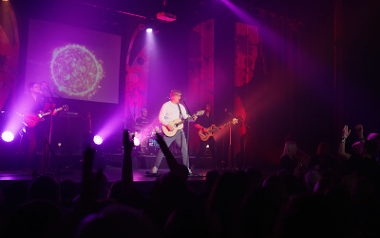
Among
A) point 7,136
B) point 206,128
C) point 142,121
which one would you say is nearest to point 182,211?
point 7,136

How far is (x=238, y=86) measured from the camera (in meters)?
9.81

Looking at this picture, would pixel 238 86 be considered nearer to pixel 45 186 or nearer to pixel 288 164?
pixel 288 164

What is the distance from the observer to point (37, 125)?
7.20 m

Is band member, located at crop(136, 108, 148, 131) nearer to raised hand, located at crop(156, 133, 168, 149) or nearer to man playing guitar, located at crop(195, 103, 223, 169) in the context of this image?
man playing guitar, located at crop(195, 103, 223, 169)

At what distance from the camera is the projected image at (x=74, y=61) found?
945 cm

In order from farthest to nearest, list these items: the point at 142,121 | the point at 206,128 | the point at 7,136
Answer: the point at 142,121, the point at 206,128, the point at 7,136

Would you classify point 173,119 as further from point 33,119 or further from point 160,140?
point 160,140

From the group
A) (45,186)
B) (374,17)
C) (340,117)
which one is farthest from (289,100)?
(45,186)

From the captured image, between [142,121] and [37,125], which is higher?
[142,121]

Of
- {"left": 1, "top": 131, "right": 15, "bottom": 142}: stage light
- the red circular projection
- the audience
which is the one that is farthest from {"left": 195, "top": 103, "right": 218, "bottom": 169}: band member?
the audience

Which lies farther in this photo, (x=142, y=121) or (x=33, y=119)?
(x=142, y=121)

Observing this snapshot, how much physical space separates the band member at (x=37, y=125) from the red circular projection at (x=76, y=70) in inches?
105

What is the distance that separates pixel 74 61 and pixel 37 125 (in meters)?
3.70

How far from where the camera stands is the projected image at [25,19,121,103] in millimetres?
9453
